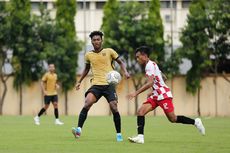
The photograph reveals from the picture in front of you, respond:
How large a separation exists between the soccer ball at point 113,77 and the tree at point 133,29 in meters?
26.4

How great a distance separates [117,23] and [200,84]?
615 cm

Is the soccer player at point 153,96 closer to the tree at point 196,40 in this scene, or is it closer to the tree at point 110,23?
the tree at point 110,23

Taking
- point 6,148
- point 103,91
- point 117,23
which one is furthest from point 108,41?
point 6,148

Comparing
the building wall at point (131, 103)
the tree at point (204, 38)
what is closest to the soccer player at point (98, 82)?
the tree at point (204, 38)

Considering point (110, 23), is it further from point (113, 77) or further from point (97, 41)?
point (113, 77)

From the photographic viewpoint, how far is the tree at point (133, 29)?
4356cm

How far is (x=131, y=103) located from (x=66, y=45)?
5.41 metres

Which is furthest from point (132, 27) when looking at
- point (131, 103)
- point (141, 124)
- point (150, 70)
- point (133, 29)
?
point (150, 70)

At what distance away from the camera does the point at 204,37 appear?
43.6m

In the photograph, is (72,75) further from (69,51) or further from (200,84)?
(200,84)

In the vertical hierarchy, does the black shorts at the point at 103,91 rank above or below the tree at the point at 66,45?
below

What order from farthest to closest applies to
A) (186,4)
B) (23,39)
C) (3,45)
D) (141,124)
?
(186,4)
(3,45)
(23,39)
(141,124)

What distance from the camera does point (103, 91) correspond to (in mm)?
17000

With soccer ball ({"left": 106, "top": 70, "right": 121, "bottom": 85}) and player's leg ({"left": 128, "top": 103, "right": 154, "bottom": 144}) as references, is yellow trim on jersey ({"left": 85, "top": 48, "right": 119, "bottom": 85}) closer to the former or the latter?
soccer ball ({"left": 106, "top": 70, "right": 121, "bottom": 85})
